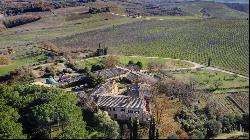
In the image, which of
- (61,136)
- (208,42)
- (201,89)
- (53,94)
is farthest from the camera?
(208,42)

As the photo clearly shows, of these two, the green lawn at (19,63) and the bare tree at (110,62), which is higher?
the bare tree at (110,62)

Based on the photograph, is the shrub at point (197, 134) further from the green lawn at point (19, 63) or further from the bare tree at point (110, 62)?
the green lawn at point (19, 63)

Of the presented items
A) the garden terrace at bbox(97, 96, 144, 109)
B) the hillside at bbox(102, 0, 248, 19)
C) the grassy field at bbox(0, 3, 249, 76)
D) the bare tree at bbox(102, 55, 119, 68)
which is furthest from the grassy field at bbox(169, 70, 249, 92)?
the hillside at bbox(102, 0, 248, 19)

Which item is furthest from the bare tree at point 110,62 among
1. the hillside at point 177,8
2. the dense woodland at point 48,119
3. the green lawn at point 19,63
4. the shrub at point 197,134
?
the hillside at point 177,8

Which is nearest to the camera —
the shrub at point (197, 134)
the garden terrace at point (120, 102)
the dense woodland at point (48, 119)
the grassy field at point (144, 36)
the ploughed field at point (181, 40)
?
the dense woodland at point (48, 119)

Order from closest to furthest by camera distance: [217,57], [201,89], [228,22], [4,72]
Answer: [201,89]
[4,72]
[217,57]
[228,22]

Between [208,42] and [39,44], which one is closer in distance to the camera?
[208,42]

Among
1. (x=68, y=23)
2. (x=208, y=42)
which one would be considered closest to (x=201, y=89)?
(x=208, y=42)

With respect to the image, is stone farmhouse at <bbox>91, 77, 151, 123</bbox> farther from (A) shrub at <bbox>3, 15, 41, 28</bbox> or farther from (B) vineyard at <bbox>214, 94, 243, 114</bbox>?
(A) shrub at <bbox>3, 15, 41, 28</bbox>

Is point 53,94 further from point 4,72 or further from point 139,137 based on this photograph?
point 4,72
